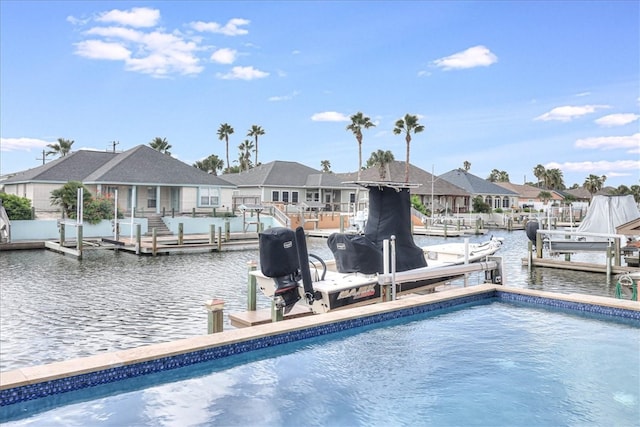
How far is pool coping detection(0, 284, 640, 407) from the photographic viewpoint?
533 cm

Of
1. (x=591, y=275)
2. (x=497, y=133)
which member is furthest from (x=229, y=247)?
(x=497, y=133)

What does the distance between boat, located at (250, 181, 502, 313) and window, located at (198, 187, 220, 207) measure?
93.2 feet

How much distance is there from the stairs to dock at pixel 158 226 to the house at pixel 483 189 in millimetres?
41494

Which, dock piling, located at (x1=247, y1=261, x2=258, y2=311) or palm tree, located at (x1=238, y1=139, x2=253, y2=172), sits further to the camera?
palm tree, located at (x1=238, y1=139, x2=253, y2=172)

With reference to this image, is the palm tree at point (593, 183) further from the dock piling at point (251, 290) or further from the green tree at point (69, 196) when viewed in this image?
the dock piling at point (251, 290)

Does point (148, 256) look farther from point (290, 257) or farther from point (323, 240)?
point (290, 257)

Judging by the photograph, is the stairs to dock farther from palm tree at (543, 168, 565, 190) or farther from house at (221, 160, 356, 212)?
palm tree at (543, 168, 565, 190)

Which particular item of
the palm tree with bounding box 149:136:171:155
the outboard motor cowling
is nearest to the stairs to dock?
the outboard motor cowling

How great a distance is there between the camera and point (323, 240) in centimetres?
3706

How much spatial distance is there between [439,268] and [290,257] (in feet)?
16.1

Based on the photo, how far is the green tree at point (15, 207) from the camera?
30.2 m

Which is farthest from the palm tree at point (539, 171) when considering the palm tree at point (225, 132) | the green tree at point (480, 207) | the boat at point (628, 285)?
the boat at point (628, 285)

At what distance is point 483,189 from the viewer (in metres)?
66.7

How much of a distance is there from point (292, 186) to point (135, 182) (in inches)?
666
